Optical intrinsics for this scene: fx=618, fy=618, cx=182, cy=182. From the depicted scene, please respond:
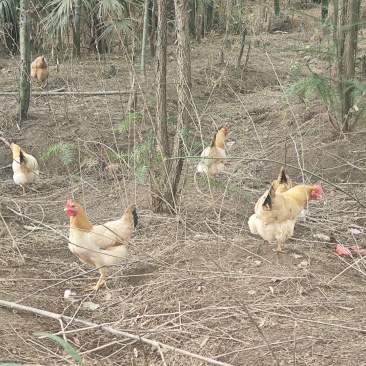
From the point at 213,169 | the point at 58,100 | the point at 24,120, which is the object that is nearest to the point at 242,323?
the point at 213,169

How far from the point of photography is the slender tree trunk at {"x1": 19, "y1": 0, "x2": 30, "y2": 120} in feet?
26.0

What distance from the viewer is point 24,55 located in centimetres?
807

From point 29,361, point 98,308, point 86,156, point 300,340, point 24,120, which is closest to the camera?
point 29,361

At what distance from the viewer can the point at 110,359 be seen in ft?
12.5

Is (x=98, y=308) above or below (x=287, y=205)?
below

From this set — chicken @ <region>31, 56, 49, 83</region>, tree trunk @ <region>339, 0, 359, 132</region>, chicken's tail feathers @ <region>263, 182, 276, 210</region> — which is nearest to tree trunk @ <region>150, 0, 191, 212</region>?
chicken's tail feathers @ <region>263, 182, 276, 210</region>

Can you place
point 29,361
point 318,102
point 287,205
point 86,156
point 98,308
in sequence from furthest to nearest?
1. point 318,102
2. point 86,156
3. point 287,205
4. point 98,308
5. point 29,361

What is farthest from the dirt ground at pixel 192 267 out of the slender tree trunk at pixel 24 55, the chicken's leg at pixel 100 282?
the slender tree trunk at pixel 24 55

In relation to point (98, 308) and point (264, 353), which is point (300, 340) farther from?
point (98, 308)

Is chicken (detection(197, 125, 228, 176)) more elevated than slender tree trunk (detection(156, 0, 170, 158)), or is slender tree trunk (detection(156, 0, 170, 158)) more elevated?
slender tree trunk (detection(156, 0, 170, 158))

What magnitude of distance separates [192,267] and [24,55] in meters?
4.56

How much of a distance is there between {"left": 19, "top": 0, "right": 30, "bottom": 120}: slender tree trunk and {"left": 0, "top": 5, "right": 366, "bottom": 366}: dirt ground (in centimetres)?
27

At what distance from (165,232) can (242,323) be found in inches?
69.7

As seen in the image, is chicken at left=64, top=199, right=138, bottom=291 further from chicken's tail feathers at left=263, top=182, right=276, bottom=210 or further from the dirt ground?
chicken's tail feathers at left=263, top=182, right=276, bottom=210
